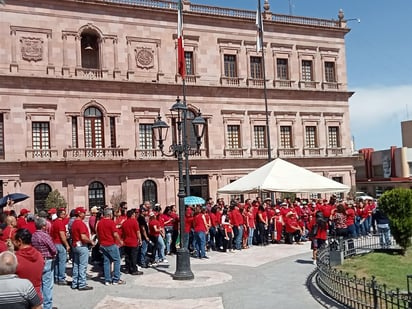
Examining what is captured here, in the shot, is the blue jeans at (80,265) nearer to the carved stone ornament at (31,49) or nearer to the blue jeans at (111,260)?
the blue jeans at (111,260)

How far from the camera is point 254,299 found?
34.0ft

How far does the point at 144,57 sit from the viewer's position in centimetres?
3441

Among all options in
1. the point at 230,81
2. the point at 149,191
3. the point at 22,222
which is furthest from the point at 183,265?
the point at 230,81

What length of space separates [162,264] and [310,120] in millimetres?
27033

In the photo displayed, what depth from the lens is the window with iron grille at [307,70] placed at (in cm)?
4025

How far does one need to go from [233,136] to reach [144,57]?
8.43 metres

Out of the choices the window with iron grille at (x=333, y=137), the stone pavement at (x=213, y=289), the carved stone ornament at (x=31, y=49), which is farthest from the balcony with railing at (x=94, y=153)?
the stone pavement at (x=213, y=289)

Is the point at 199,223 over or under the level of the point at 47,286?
over

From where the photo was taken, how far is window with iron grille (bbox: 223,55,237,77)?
3731 centimetres

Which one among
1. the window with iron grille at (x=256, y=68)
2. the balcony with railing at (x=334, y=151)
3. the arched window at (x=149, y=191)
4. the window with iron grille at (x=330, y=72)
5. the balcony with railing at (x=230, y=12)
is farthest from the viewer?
the window with iron grille at (x=330, y=72)

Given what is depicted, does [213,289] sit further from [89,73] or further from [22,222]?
[89,73]

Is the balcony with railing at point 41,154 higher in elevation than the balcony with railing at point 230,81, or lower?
lower

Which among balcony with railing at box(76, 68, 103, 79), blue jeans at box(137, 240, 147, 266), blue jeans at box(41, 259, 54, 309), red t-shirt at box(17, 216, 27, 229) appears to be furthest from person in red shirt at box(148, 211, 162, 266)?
balcony with railing at box(76, 68, 103, 79)

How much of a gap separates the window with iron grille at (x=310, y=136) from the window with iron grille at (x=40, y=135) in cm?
1941
